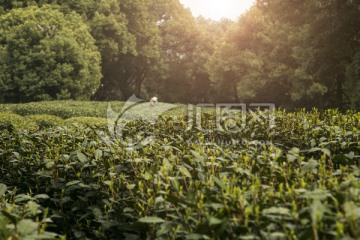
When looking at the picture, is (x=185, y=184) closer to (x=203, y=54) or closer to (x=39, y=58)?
(x=39, y=58)

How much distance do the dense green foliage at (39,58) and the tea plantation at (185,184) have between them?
1119 inches

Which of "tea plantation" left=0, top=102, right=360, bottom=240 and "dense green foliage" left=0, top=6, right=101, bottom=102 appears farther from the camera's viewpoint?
"dense green foliage" left=0, top=6, right=101, bottom=102

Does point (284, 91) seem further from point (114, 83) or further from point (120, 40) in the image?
point (114, 83)

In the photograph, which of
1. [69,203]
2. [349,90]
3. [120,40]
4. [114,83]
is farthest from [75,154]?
[114,83]

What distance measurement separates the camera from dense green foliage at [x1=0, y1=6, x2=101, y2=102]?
3275cm

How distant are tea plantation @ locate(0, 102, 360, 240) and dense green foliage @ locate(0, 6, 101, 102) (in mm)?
28429

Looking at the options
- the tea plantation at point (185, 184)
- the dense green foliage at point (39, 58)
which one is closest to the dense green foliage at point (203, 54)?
the dense green foliage at point (39, 58)

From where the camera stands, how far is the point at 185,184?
10.1 ft

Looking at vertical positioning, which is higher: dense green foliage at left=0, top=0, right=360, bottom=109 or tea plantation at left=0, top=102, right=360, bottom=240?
dense green foliage at left=0, top=0, right=360, bottom=109

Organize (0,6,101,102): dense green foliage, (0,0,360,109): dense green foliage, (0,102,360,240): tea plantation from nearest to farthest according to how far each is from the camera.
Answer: (0,102,360,240): tea plantation → (0,0,360,109): dense green foliage → (0,6,101,102): dense green foliage

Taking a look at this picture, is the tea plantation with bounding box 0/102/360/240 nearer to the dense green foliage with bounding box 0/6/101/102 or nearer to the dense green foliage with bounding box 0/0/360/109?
the dense green foliage with bounding box 0/0/360/109

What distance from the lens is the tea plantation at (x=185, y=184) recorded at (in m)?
2.13

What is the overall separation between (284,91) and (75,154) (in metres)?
29.4

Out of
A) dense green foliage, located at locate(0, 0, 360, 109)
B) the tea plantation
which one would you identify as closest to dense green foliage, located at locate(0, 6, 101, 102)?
dense green foliage, located at locate(0, 0, 360, 109)
